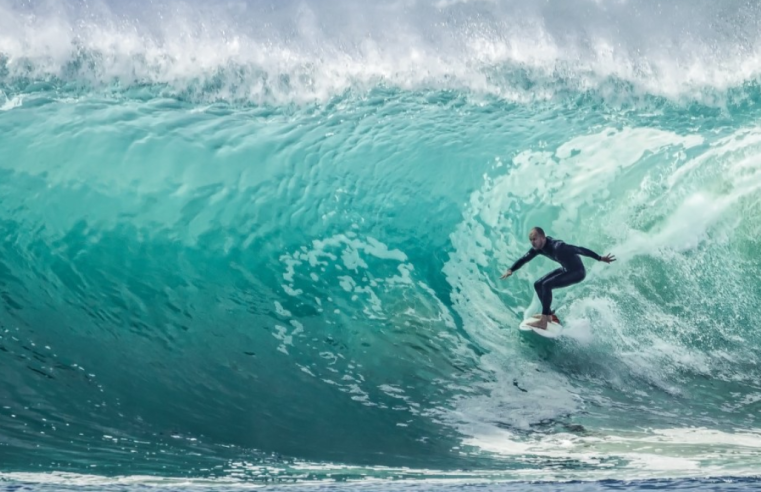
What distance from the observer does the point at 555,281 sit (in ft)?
24.9

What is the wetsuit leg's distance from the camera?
24.8ft

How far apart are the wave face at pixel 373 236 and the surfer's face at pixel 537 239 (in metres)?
0.81

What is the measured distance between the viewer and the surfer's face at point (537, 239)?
7352mm

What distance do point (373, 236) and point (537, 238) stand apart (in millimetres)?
1873

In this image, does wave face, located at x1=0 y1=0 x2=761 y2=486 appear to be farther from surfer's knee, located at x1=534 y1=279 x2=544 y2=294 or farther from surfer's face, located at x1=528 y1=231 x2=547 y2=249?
surfer's face, located at x1=528 y1=231 x2=547 y2=249

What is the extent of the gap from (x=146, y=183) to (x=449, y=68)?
4276 millimetres

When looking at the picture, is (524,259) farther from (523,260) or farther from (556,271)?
(556,271)

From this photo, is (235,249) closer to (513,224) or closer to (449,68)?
(513,224)

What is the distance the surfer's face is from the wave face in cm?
81

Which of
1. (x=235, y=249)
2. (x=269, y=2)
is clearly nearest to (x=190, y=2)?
(x=269, y=2)

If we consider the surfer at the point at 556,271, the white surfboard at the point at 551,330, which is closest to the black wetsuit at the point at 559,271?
the surfer at the point at 556,271

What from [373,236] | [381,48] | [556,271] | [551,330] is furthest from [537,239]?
[381,48]

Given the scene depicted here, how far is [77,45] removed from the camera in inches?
386

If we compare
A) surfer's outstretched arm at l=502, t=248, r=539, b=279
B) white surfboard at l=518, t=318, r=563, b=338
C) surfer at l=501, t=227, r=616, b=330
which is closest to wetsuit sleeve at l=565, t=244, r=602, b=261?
surfer at l=501, t=227, r=616, b=330
